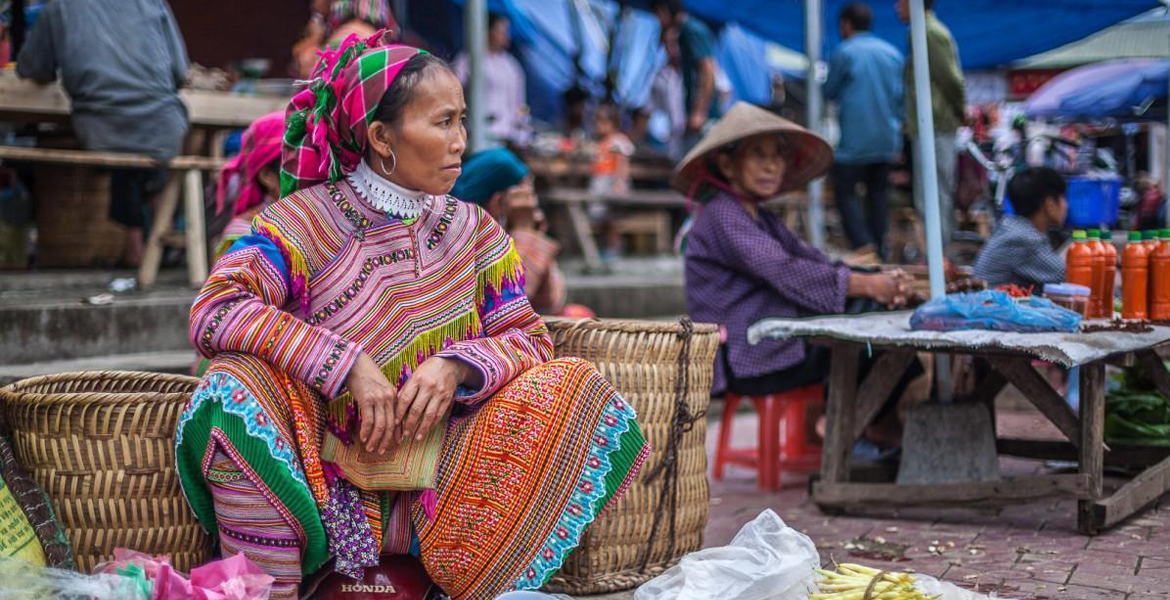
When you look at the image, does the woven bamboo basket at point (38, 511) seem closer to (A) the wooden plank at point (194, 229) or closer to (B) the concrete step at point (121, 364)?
(B) the concrete step at point (121, 364)

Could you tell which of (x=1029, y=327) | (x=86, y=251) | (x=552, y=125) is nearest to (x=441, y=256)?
(x=1029, y=327)

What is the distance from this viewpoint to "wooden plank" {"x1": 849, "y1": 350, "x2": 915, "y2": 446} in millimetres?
3881

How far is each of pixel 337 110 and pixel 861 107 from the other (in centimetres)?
576

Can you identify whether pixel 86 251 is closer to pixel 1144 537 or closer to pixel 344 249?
pixel 344 249

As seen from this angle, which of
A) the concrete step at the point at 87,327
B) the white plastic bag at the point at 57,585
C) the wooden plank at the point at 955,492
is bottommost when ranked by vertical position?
the wooden plank at the point at 955,492

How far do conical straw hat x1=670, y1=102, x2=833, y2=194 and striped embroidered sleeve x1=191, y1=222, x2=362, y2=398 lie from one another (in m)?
2.18

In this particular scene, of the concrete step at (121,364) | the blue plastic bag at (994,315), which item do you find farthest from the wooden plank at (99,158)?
the blue plastic bag at (994,315)

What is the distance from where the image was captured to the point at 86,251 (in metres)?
6.65

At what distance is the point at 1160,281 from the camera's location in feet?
12.6

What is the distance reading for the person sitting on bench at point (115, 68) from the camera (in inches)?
185

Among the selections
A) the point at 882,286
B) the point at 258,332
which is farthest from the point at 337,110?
the point at 882,286

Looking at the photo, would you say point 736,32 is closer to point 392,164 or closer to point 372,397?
point 392,164

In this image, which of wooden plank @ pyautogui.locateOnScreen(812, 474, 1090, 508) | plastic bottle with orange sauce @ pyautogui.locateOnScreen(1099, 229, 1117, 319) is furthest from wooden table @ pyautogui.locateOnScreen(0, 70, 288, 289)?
plastic bottle with orange sauce @ pyautogui.locateOnScreen(1099, 229, 1117, 319)

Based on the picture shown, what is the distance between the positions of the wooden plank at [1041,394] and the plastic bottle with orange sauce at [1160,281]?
0.62 metres
